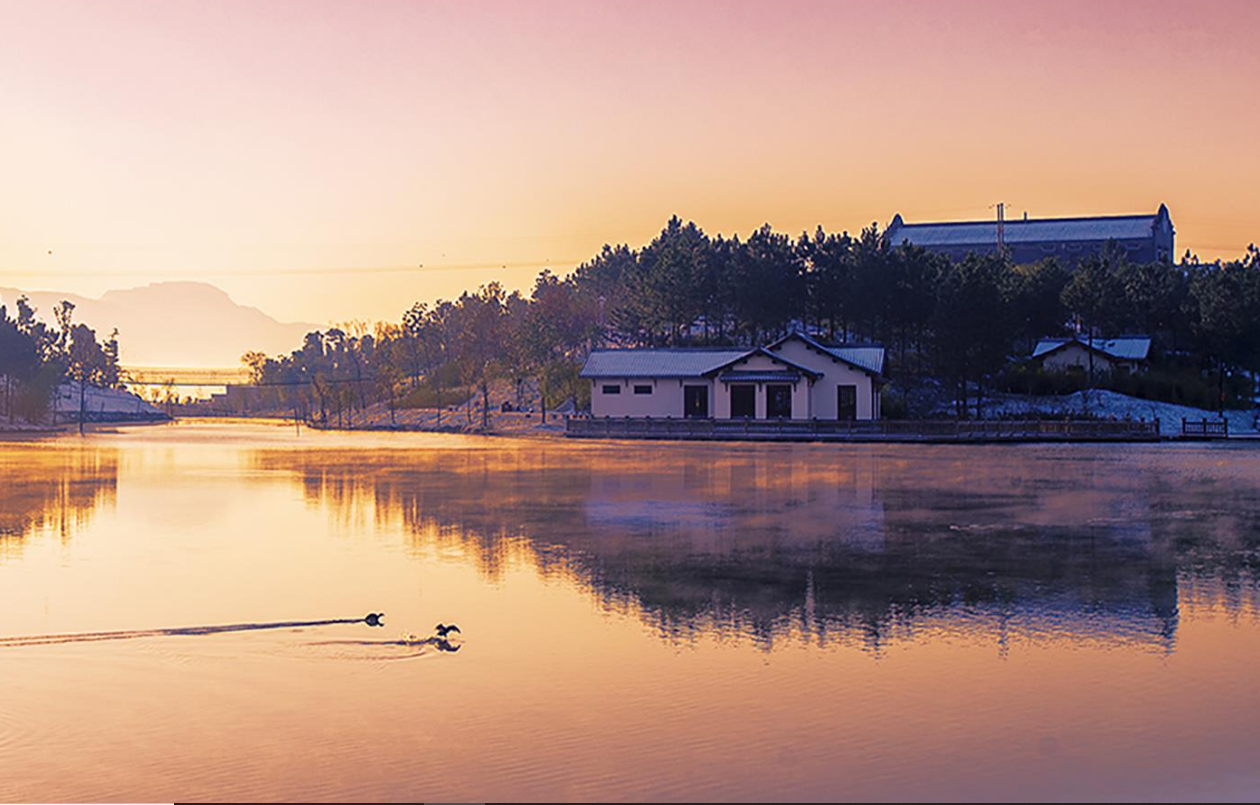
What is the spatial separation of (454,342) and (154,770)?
170 meters

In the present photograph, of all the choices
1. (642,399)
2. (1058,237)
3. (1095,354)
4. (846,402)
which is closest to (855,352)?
(846,402)

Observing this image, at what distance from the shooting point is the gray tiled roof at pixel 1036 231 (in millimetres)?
179575

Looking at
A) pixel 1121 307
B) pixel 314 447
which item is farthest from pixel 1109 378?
pixel 314 447

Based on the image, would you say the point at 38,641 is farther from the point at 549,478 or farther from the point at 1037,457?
the point at 1037,457

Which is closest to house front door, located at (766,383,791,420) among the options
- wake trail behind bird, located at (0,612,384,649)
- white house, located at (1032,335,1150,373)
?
white house, located at (1032,335,1150,373)

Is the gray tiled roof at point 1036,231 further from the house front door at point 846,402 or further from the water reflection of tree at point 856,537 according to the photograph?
the water reflection of tree at point 856,537

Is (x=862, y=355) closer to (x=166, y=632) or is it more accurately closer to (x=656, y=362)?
(x=656, y=362)

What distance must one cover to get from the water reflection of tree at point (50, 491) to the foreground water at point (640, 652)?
42cm

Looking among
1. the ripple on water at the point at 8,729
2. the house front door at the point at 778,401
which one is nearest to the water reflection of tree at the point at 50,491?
the ripple on water at the point at 8,729

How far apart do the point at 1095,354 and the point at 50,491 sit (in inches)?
3468

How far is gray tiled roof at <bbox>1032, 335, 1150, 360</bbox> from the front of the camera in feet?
355

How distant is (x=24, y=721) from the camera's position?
13.6m

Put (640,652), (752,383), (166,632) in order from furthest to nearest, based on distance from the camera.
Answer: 1. (752,383)
2. (166,632)
3. (640,652)

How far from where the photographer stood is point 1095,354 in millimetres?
107938
